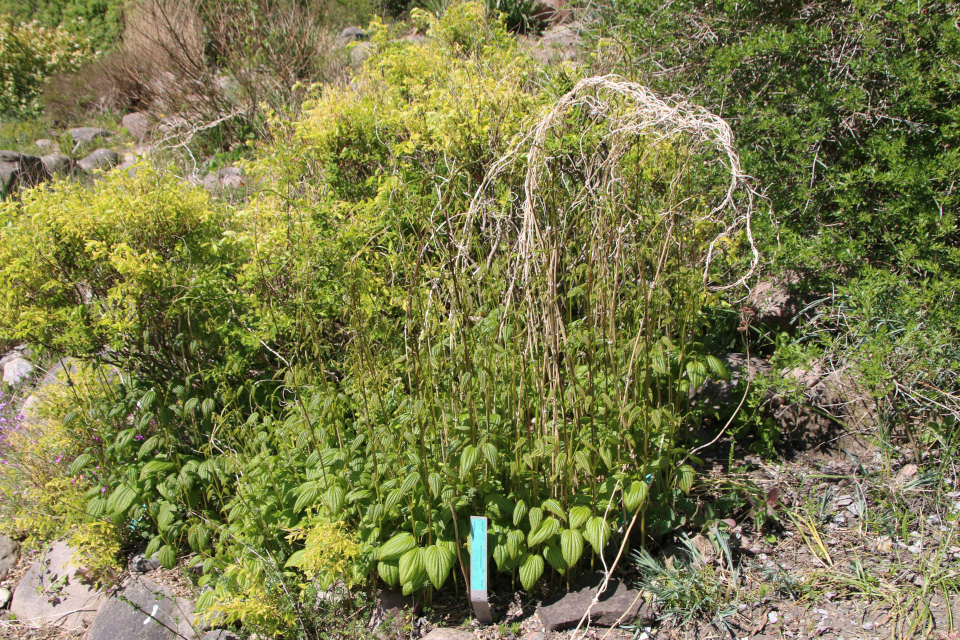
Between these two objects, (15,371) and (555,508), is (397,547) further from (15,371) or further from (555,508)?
(15,371)

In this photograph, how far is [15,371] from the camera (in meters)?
5.00

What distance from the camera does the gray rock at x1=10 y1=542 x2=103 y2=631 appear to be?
10.1 ft

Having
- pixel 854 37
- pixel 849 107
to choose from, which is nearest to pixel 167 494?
pixel 849 107

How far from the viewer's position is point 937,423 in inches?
111

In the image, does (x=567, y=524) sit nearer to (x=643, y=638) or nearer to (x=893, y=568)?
(x=643, y=638)

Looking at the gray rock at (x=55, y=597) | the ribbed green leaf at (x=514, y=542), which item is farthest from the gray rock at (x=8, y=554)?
the ribbed green leaf at (x=514, y=542)

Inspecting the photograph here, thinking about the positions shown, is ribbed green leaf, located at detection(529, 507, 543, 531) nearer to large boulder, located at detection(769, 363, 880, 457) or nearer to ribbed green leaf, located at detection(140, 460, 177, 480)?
large boulder, located at detection(769, 363, 880, 457)

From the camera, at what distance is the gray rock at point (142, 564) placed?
10.3ft

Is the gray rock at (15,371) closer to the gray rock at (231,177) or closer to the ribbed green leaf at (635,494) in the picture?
the gray rock at (231,177)

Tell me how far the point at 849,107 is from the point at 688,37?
4.08 feet

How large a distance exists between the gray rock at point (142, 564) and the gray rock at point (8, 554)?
0.91 metres

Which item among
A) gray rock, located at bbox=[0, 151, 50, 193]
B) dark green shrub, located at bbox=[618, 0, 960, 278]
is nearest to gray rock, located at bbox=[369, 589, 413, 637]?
dark green shrub, located at bbox=[618, 0, 960, 278]

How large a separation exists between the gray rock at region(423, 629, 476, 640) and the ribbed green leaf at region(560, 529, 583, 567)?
50cm

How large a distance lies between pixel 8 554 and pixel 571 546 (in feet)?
10.5
